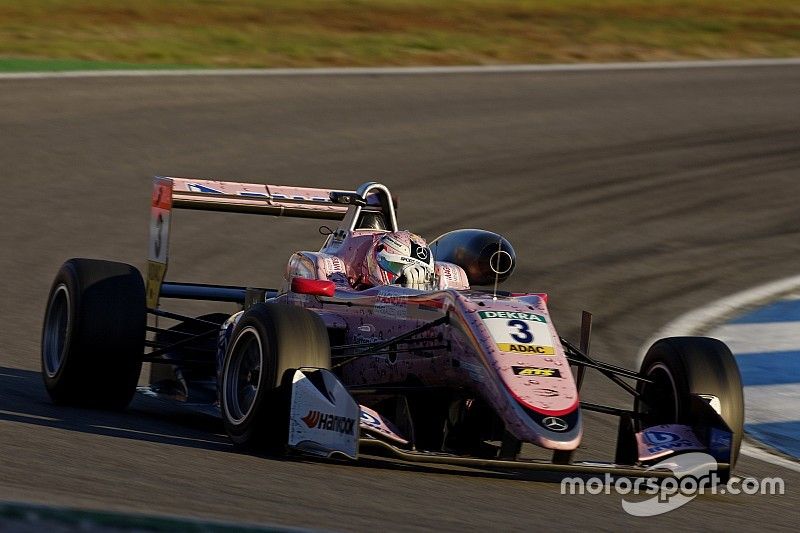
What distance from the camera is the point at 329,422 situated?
6012 mm

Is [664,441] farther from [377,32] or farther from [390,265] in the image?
[377,32]

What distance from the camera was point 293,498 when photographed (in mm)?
5277

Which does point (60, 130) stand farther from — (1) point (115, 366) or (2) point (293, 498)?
(2) point (293, 498)

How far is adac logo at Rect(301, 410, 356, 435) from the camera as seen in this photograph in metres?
5.94

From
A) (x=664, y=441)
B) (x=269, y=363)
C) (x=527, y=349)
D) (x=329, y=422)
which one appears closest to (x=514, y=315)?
(x=527, y=349)

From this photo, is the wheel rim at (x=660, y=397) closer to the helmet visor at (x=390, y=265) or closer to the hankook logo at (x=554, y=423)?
the hankook logo at (x=554, y=423)

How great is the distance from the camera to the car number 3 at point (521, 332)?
626cm

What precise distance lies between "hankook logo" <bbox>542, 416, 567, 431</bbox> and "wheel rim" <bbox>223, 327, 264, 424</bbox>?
1.34 metres

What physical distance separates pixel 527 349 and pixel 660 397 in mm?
1001

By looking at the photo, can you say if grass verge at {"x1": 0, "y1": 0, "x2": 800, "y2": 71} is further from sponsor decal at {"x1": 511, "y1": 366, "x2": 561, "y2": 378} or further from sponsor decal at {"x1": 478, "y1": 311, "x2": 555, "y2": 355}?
sponsor decal at {"x1": 511, "y1": 366, "x2": 561, "y2": 378}

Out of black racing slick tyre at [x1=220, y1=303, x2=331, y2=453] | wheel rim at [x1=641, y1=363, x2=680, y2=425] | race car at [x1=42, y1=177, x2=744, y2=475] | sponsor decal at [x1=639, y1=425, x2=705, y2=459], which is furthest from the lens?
wheel rim at [x1=641, y1=363, x2=680, y2=425]

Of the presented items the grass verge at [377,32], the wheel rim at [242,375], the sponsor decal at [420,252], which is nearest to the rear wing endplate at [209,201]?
the sponsor decal at [420,252]

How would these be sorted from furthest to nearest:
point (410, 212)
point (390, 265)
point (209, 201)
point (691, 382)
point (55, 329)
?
point (410, 212)
point (209, 201)
point (55, 329)
point (390, 265)
point (691, 382)

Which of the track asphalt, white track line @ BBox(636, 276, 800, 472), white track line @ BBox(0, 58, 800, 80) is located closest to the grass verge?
white track line @ BBox(0, 58, 800, 80)
